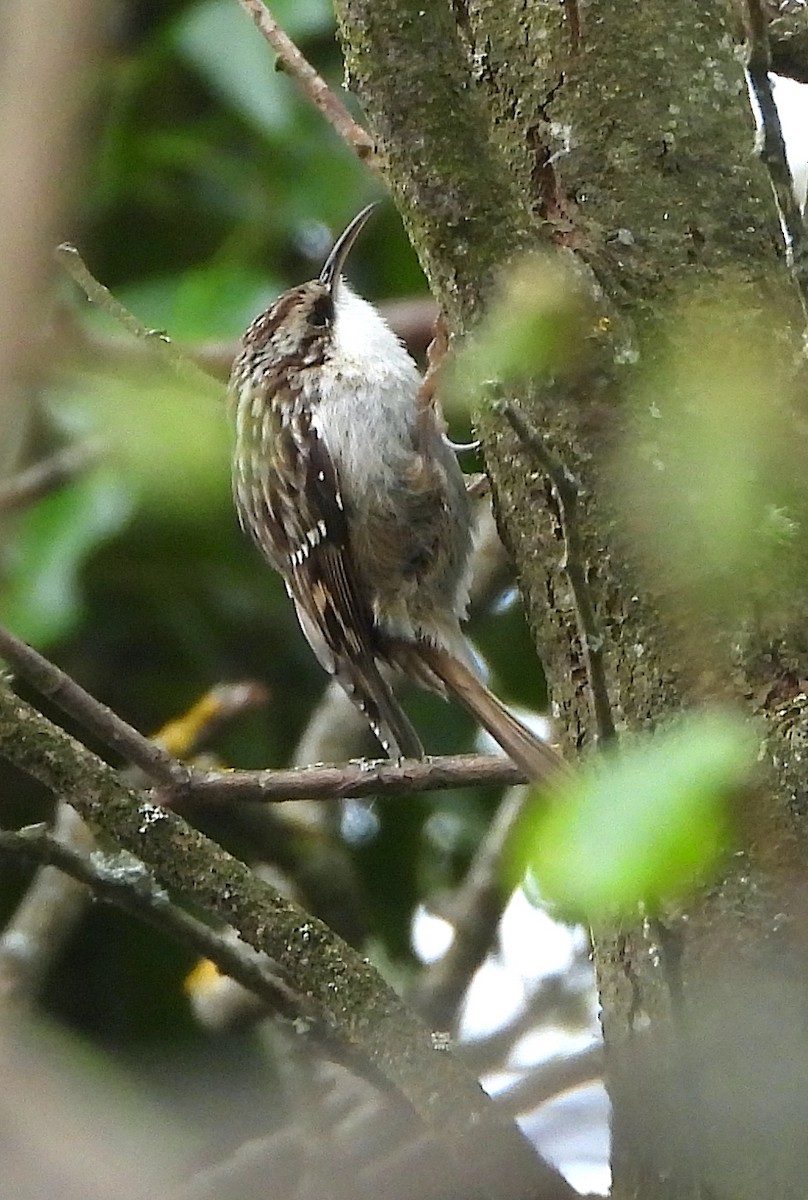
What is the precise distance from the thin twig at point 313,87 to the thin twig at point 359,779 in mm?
720

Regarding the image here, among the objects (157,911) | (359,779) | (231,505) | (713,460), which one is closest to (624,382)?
(713,460)

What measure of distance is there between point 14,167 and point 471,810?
283 cm

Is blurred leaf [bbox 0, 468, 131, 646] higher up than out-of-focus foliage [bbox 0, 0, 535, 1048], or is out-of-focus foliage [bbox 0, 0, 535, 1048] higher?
out-of-focus foliage [bbox 0, 0, 535, 1048]

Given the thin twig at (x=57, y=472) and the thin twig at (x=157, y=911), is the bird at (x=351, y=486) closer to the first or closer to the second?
the thin twig at (x=57, y=472)

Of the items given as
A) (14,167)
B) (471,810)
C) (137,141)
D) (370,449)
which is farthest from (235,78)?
(14,167)

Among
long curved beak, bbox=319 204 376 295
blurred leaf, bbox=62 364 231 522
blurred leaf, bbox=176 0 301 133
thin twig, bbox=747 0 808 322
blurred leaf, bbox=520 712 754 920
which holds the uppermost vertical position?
blurred leaf, bbox=176 0 301 133

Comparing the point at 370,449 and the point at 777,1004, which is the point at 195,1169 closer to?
the point at 777,1004

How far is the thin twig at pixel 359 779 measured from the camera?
159cm

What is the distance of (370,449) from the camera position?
2738 millimetres

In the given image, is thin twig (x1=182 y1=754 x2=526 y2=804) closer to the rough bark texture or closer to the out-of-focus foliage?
the rough bark texture

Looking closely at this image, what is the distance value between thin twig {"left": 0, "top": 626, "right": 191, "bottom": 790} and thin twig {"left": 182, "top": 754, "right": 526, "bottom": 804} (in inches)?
1.5

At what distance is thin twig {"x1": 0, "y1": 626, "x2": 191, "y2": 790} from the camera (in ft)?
4.82

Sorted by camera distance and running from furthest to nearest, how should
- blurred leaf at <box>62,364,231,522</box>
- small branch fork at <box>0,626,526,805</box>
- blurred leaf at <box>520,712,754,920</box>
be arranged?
small branch fork at <box>0,626,526,805</box> < blurred leaf at <box>62,364,231,522</box> < blurred leaf at <box>520,712,754,920</box>

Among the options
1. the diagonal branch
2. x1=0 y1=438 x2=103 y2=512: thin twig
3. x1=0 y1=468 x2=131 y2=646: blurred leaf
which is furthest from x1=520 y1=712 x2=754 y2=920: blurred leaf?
x1=0 y1=468 x2=131 y2=646: blurred leaf
